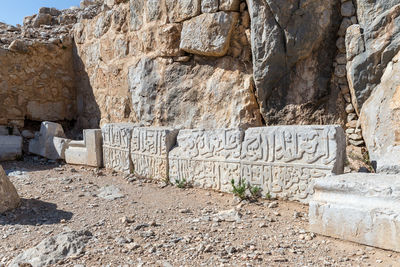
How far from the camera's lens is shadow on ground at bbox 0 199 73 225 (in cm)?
314

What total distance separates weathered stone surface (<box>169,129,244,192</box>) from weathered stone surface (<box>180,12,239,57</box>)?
6.82ft

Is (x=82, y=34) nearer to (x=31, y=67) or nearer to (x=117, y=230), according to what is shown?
(x=31, y=67)

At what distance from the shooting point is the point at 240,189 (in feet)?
11.8

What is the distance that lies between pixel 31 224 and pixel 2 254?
607 millimetres

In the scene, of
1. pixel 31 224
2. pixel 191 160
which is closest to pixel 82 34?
pixel 191 160

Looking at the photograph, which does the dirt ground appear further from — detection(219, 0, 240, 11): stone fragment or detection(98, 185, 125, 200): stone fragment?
detection(219, 0, 240, 11): stone fragment

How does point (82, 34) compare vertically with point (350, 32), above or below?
above

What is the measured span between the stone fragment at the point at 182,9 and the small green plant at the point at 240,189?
12.1 ft

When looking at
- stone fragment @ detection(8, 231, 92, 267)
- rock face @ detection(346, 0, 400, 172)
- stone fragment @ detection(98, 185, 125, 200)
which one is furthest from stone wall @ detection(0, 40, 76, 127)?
rock face @ detection(346, 0, 400, 172)

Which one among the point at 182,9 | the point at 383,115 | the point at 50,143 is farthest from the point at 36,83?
the point at 383,115

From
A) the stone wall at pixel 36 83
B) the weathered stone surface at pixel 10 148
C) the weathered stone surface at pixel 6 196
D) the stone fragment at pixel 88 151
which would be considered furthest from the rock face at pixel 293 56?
the stone wall at pixel 36 83

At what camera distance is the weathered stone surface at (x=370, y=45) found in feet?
13.7

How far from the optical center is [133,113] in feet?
23.8

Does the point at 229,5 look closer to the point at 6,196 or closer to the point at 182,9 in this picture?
the point at 182,9
